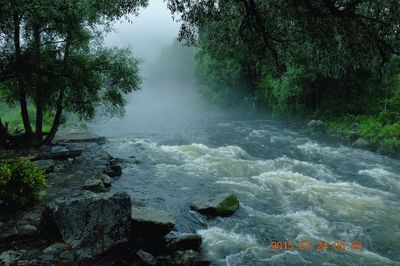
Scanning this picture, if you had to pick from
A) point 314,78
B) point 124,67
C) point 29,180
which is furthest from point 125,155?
point 314,78

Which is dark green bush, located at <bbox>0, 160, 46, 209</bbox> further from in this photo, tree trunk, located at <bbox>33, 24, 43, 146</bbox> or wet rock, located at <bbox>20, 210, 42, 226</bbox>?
tree trunk, located at <bbox>33, 24, 43, 146</bbox>

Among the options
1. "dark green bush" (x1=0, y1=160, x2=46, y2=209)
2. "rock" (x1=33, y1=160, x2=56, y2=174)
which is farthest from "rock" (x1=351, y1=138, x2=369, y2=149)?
"dark green bush" (x1=0, y1=160, x2=46, y2=209)

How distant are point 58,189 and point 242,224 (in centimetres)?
789

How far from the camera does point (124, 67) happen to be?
20.0 meters

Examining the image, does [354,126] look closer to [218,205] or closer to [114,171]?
[218,205]

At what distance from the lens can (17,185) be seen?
1045 cm

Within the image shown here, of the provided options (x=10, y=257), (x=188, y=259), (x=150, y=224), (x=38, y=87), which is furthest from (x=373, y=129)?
(x=10, y=257)

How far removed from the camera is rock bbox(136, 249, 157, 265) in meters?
9.61

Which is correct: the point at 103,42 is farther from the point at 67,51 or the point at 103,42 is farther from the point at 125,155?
the point at 125,155

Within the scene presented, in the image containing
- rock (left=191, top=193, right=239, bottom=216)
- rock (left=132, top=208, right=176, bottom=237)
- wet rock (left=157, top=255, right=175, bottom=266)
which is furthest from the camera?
rock (left=191, top=193, right=239, bottom=216)
